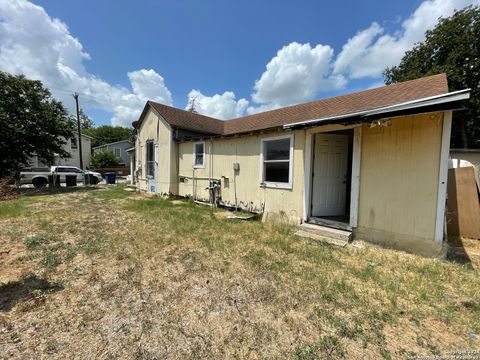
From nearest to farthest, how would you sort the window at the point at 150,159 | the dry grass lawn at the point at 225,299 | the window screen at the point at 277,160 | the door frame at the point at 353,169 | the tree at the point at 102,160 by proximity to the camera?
1. the dry grass lawn at the point at 225,299
2. the door frame at the point at 353,169
3. the window screen at the point at 277,160
4. the window at the point at 150,159
5. the tree at the point at 102,160

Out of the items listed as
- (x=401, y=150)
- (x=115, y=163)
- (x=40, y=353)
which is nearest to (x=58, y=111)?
(x=115, y=163)

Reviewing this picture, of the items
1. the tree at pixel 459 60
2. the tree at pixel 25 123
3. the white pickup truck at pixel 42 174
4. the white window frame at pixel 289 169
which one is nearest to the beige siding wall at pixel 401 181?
the white window frame at pixel 289 169

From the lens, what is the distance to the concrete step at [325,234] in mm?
5043

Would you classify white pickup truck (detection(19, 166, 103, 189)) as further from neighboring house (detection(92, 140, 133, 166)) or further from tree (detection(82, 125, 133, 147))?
tree (detection(82, 125, 133, 147))

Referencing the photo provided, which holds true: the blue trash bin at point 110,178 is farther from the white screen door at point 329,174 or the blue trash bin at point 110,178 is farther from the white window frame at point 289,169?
the white screen door at point 329,174

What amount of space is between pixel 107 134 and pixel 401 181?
57.4 metres

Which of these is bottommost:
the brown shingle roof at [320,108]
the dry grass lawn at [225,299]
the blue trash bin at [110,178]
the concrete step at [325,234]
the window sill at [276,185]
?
the dry grass lawn at [225,299]

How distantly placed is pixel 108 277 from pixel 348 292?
11.3 feet

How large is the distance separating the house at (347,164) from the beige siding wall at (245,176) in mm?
31

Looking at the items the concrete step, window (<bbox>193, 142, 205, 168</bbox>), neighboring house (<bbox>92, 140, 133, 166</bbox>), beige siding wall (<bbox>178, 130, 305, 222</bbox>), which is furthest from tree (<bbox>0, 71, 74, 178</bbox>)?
Result: neighboring house (<bbox>92, 140, 133, 166</bbox>)

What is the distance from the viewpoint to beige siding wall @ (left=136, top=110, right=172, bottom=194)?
444 inches

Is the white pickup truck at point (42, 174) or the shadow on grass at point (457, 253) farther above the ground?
the white pickup truck at point (42, 174)

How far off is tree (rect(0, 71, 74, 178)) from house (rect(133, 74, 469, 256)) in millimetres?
9708

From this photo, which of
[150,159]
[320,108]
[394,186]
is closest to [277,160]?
[394,186]
